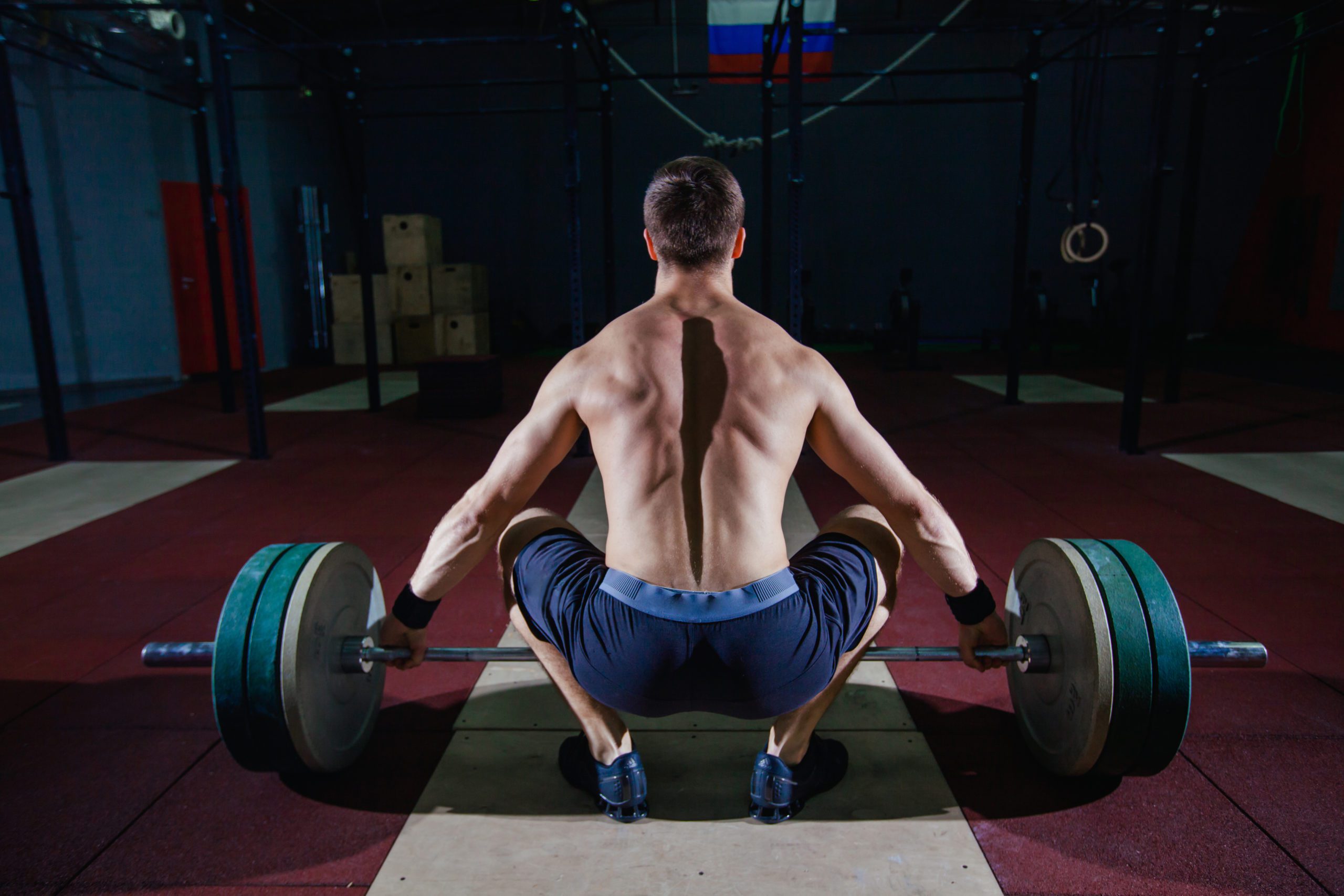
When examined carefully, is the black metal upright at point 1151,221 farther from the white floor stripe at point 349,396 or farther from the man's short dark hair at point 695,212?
the white floor stripe at point 349,396

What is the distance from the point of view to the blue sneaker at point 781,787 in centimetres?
147

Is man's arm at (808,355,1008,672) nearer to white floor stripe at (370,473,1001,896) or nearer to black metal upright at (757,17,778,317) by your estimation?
white floor stripe at (370,473,1001,896)

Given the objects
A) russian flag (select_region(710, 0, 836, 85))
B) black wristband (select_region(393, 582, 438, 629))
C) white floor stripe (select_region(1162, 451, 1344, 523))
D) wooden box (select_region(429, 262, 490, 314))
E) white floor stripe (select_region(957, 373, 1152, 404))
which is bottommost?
white floor stripe (select_region(1162, 451, 1344, 523))

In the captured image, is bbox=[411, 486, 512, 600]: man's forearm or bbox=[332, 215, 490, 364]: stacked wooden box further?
bbox=[332, 215, 490, 364]: stacked wooden box

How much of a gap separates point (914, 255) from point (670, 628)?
386 inches

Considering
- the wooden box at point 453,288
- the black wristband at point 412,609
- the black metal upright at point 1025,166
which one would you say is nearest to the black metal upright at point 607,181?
the black metal upright at point 1025,166

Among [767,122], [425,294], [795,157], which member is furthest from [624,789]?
[425,294]

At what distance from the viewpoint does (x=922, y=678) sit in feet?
6.76

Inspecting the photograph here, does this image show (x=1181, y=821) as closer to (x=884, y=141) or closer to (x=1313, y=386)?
(x=1313, y=386)

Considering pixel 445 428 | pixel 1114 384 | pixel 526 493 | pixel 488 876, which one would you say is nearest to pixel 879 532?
pixel 526 493

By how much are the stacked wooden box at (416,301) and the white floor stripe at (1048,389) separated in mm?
5190

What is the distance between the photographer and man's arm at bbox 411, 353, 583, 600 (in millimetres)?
1318

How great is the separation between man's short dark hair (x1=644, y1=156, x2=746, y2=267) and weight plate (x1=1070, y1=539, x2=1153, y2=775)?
90cm

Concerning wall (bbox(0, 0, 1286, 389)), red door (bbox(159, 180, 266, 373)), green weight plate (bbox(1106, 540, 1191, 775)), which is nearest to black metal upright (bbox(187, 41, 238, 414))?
red door (bbox(159, 180, 266, 373))
